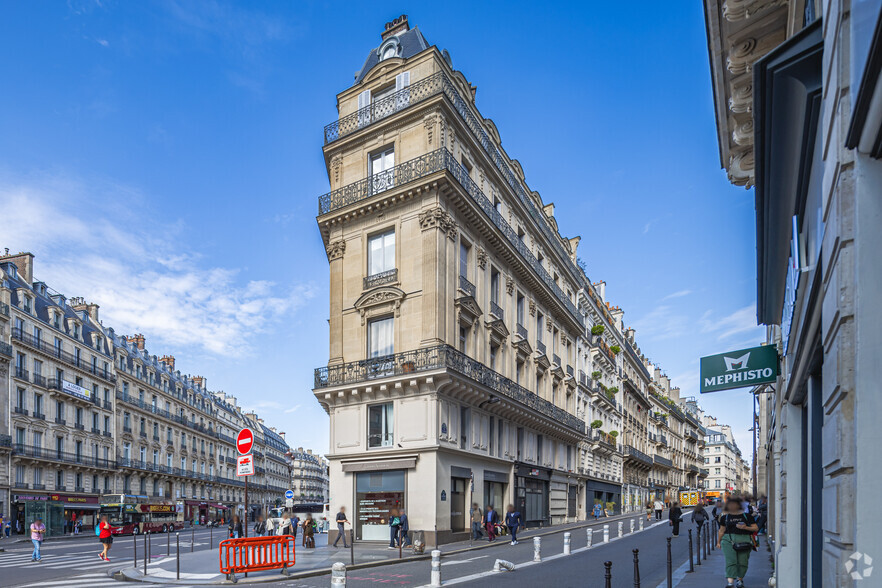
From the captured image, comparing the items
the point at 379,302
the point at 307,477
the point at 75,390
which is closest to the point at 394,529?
the point at 379,302

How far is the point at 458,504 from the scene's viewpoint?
24.6 m

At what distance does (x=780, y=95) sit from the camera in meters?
4.47

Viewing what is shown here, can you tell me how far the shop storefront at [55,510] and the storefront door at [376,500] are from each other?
2668cm

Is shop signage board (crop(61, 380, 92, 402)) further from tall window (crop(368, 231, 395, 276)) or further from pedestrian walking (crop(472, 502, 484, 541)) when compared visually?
pedestrian walking (crop(472, 502, 484, 541))

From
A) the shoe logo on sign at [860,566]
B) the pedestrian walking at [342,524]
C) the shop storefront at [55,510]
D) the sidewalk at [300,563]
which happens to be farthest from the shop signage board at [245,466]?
the shop storefront at [55,510]

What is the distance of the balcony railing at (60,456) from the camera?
42.4 metres

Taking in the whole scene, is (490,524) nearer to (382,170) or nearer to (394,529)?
(394,529)

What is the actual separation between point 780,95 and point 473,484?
901 inches

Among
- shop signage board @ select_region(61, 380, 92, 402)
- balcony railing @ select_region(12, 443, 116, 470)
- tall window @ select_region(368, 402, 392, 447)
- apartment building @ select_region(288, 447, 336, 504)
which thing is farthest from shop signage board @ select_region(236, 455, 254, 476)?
apartment building @ select_region(288, 447, 336, 504)

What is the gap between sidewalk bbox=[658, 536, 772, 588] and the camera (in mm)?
11758

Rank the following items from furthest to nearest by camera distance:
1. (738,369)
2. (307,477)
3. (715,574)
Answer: (307,477)
(715,574)
(738,369)

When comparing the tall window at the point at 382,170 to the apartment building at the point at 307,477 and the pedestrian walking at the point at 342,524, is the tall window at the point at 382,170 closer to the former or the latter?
the pedestrian walking at the point at 342,524

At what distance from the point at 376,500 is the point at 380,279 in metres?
8.41

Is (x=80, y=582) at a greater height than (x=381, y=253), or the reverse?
(x=381, y=253)
